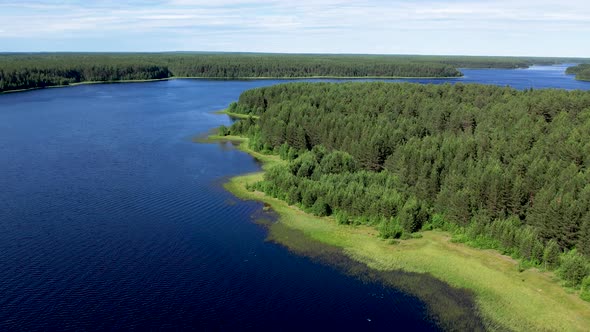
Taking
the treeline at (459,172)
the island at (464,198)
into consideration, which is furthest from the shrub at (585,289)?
the treeline at (459,172)

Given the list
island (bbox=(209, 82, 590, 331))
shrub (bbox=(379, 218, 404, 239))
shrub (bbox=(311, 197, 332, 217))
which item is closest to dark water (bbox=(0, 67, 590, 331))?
island (bbox=(209, 82, 590, 331))

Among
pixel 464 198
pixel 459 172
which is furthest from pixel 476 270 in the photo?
pixel 459 172

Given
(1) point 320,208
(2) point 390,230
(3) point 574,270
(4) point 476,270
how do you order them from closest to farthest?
(3) point 574,270 → (4) point 476,270 → (2) point 390,230 → (1) point 320,208

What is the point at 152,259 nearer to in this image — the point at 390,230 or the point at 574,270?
the point at 390,230

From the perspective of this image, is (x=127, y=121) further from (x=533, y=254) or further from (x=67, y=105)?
(x=533, y=254)

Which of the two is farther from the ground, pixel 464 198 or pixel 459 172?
pixel 459 172

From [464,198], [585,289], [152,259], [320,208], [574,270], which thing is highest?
[464,198]
